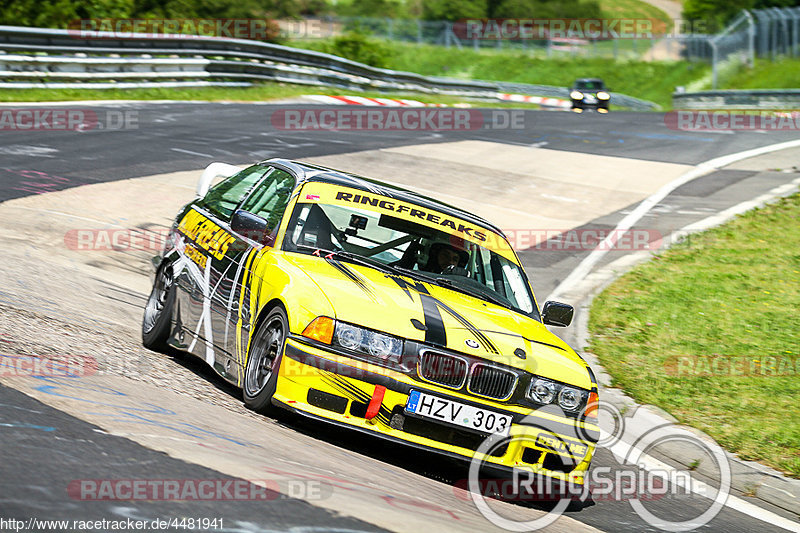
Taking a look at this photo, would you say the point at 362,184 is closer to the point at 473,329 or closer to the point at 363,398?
the point at 473,329

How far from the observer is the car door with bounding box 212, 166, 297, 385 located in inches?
252

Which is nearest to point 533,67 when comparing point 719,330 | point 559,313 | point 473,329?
point 719,330

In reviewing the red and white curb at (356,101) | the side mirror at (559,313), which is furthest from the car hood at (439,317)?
the red and white curb at (356,101)

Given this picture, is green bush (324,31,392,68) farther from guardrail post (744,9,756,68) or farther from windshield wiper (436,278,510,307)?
windshield wiper (436,278,510,307)

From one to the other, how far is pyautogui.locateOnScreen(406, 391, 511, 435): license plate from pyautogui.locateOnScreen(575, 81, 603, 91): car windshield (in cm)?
3580

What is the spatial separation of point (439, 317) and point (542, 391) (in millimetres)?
706

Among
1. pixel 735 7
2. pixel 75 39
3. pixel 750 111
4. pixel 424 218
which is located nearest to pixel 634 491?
pixel 424 218

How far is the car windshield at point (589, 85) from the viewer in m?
40.2

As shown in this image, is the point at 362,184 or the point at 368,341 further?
the point at 362,184

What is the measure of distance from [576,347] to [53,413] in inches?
238

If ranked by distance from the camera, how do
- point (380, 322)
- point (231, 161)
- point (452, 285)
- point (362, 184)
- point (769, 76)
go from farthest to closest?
1. point (769, 76)
2. point (231, 161)
3. point (362, 184)
4. point (452, 285)
5. point (380, 322)

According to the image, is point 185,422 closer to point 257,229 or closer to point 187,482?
point 187,482

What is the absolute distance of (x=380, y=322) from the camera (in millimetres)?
5691

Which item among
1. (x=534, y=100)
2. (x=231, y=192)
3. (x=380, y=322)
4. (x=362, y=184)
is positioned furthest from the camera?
(x=534, y=100)
